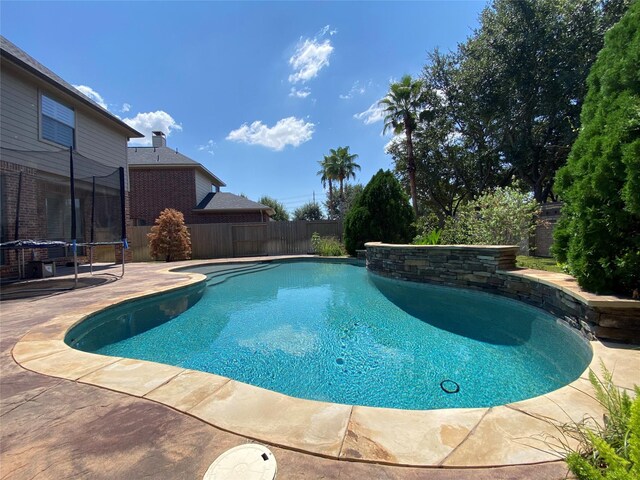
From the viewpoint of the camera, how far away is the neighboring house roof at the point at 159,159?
1733cm

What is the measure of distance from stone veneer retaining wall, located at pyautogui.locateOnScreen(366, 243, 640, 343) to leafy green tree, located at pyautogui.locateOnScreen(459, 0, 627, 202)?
9217 millimetres

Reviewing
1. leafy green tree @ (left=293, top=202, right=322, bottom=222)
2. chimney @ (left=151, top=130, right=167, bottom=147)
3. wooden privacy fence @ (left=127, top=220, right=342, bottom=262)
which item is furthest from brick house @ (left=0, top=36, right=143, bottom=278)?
leafy green tree @ (left=293, top=202, right=322, bottom=222)

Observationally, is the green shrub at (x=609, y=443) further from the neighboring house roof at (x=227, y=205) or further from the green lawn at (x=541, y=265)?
the neighboring house roof at (x=227, y=205)

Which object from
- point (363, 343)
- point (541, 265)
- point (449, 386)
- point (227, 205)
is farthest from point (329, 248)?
point (449, 386)

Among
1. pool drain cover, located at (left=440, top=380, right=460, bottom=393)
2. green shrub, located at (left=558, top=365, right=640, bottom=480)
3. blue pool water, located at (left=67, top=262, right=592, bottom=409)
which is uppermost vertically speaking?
green shrub, located at (left=558, top=365, right=640, bottom=480)

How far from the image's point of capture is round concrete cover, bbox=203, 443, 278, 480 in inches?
52.9

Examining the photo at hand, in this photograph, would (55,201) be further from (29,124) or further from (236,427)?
(236,427)

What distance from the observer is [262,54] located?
12086 millimetres

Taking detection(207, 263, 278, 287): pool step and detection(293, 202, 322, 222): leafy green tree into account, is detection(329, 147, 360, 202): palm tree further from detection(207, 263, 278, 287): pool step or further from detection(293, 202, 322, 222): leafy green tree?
detection(207, 263, 278, 287): pool step

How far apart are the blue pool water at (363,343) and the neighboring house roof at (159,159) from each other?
13.3 m

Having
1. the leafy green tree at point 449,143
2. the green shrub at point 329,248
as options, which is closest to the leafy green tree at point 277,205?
the leafy green tree at point 449,143

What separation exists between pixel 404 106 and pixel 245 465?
1772cm

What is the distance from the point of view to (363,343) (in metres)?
4.04

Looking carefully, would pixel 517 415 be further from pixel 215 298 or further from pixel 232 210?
pixel 232 210
